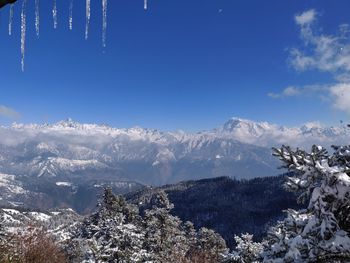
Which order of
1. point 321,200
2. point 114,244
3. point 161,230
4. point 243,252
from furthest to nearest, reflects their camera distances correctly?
point 161,230, point 114,244, point 243,252, point 321,200

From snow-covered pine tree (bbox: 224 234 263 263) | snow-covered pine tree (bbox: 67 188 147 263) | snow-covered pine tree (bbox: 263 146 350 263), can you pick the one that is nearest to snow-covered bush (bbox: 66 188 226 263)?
snow-covered pine tree (bbox: 67 188 147 263)

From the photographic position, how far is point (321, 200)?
25.5 feet

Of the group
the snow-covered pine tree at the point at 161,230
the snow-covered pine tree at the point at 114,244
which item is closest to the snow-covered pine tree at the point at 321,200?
the snow-covered pine tree at the point at 114,244

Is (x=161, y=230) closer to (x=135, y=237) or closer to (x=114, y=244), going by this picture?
(x=135, y=237)

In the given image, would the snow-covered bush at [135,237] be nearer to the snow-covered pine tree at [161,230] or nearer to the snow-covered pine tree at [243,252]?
the snow-covered pine tree at [161,230]

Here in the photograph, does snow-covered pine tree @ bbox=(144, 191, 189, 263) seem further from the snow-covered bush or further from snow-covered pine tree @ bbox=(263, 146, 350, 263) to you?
snow-covered pine tree @ bbox=(263, 146, 350, 263)

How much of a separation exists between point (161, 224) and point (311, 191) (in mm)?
53146

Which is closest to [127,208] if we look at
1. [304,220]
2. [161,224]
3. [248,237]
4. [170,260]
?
[161,224]

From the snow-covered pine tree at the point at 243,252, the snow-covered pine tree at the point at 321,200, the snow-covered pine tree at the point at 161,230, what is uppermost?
the snow-covered pine tree at the point at 321,200

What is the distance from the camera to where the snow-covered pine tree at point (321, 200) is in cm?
766

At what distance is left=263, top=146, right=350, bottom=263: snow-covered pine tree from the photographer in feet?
25.1

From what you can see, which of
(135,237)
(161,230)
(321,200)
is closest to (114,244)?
(135,237)

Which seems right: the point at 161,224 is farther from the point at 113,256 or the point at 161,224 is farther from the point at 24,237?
the point at 24,237

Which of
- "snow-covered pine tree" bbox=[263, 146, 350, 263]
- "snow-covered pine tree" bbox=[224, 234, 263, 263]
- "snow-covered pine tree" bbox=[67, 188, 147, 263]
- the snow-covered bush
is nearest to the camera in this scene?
"snow-covered pine tree" bbox=[263, 146, 350, 263]
